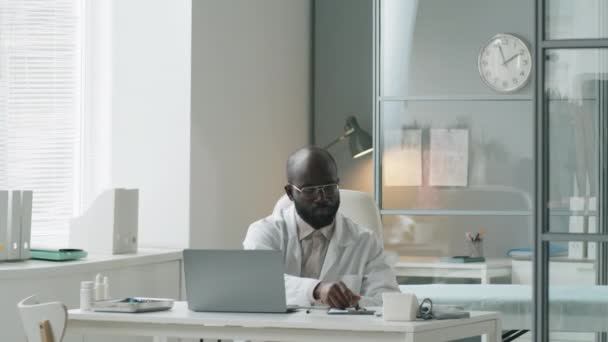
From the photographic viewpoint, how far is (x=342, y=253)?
3.58 metres

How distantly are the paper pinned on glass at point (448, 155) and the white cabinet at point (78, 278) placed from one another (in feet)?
5.78

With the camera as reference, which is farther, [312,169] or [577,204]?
[577,204]

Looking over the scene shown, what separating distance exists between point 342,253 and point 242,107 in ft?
7.10

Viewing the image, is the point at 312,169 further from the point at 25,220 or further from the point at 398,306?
the point at 25,220

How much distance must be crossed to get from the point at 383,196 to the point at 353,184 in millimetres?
594

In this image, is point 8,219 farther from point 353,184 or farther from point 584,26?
point 353,184

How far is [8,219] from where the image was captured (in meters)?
3.93

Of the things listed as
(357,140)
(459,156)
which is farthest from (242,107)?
(459,156)

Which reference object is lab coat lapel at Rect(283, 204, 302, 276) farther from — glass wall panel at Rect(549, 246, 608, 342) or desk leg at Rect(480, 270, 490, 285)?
desk leg at Rect(480, 270, 490, 285)

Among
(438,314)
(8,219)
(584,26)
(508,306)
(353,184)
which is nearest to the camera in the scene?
(438,314)

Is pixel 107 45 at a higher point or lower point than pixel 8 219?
higher

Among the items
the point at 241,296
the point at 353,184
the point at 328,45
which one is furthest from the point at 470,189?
the point at 241,296

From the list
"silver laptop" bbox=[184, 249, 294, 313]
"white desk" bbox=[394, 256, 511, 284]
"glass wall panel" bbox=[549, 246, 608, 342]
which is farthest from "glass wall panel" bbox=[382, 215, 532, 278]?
"silver laptop" bbox=[184, 249, 294, 313]

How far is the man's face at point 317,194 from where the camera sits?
3.49m
